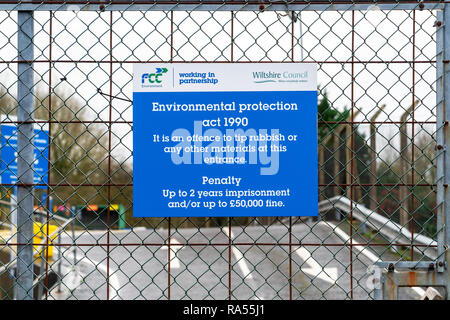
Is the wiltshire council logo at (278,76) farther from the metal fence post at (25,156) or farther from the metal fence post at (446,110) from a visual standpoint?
the metal fence post at (25,156)

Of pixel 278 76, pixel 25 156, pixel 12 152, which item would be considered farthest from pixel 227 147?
pixel 12 152

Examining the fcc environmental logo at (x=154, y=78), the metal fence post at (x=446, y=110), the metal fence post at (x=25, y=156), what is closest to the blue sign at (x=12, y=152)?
the metal fence post at (x=25, y=156)

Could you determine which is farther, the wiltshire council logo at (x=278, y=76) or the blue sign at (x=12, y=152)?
the blue sign at (x=12, y=152)

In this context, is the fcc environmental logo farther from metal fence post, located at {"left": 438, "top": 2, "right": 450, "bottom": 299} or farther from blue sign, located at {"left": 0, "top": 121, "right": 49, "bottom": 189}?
metal fence post, located at {"left": 438, "top": 2, "right": 450, "bottom": 299}

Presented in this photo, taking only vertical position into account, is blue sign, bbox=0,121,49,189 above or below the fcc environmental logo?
below

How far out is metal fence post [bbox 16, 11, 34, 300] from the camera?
2.63 m

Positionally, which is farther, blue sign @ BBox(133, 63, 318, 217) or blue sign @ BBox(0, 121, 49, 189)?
blue sign @ BBox(0, 121, 49, 189)

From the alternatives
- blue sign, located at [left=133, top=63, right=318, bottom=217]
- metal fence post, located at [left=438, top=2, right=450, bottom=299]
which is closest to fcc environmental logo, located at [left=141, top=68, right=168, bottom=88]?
blue sign, located at [left=133, top=63, right=318, bottom=217]

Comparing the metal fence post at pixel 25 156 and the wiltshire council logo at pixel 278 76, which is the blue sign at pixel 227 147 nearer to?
the wiltshire council logo at pixel 278 76

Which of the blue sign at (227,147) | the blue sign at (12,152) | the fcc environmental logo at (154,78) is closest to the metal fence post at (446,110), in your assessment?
the blue sign at (227,147)

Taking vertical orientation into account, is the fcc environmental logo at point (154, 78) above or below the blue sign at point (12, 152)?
above

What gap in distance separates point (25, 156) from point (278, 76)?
4.40ft

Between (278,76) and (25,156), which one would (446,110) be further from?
(25,156)

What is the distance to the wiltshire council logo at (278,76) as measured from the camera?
8.43 feet
